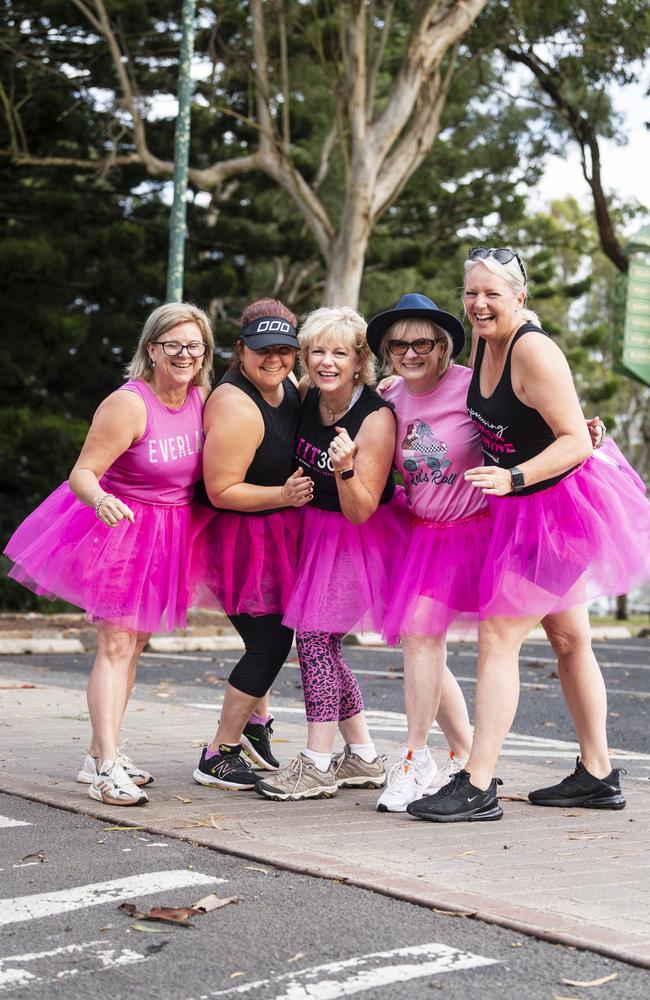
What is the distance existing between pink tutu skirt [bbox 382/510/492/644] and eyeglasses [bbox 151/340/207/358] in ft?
3.75

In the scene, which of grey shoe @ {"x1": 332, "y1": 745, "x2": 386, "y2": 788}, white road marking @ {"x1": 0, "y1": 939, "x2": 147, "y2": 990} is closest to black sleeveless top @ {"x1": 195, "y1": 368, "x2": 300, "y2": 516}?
grey shoe @ {"x1": 332, "y1": 745, "x2": 386, "y2": 788}

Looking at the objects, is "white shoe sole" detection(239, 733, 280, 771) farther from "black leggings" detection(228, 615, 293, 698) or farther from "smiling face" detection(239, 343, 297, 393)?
"smiling face" detection(239, 343, 297, 393)

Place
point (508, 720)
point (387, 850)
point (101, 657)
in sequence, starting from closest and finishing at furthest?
point (387, 850) → point (508, 720) → point (101, 657)

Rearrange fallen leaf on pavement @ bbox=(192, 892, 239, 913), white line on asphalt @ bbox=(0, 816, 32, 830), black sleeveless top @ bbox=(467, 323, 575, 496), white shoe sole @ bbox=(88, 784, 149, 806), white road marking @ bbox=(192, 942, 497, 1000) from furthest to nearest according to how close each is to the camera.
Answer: white shoe sole @ bbox=(88, 784, 149, 806), black sleeveless top @ bbox=(467, 323, 575, 496), white line on asphalt @ bbox=(0, 816, 32, 830), fallen leaf on pavement @ bbox=(192, 892, 239, 913), white road marking @ bbox=(192, 942, 497, 1000)

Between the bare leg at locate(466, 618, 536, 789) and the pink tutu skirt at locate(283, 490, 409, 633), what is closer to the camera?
the bare leg at locate(466, 618, 536, 789)

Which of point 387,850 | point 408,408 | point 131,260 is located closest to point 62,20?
point 131,260

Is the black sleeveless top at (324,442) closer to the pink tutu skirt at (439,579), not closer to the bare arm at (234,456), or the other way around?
the bare arm at (234,456)

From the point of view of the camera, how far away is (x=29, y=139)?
22125 millimetres

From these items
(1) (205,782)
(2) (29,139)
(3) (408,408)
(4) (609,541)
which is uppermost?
(2) (29,139)

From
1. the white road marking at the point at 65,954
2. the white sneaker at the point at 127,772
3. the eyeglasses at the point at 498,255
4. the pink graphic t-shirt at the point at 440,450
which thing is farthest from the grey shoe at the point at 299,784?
the eyeglasses at the point at 498,255

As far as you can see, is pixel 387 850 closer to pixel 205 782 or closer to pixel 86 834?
pixel 86 834

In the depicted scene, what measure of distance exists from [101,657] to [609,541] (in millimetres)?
2069

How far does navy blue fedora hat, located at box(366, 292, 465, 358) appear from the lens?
17.3 ft

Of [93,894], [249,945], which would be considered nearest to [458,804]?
[93,894]
